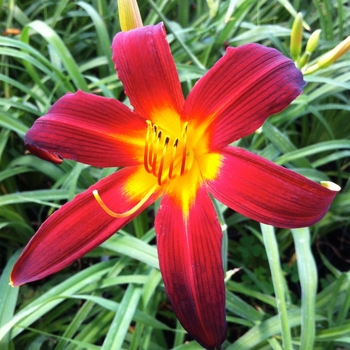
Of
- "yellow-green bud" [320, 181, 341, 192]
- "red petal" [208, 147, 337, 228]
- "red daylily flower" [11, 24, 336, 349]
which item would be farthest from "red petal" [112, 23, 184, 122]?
"yellow-green bud" [320, 181, 341, 192]

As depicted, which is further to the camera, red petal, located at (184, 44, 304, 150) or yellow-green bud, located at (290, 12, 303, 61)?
yellow-green bud, located at (290, 12, 303, 61)

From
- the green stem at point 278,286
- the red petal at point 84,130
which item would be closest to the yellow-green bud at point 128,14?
the red petal at point 84,130

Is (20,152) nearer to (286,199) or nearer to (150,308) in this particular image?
(150,308)

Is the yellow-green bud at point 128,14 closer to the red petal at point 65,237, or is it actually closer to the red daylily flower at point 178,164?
the red daylily flower at point 178,164

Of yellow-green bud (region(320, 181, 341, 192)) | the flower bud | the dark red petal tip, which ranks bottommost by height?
yellow-green bud (region(320, 181, 341, 192))

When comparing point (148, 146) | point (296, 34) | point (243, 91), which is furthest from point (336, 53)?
point (148, 146)

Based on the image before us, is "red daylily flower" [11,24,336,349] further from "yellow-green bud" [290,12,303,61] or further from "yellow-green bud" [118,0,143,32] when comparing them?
"yellow-green bud" [290,12,303,61]
